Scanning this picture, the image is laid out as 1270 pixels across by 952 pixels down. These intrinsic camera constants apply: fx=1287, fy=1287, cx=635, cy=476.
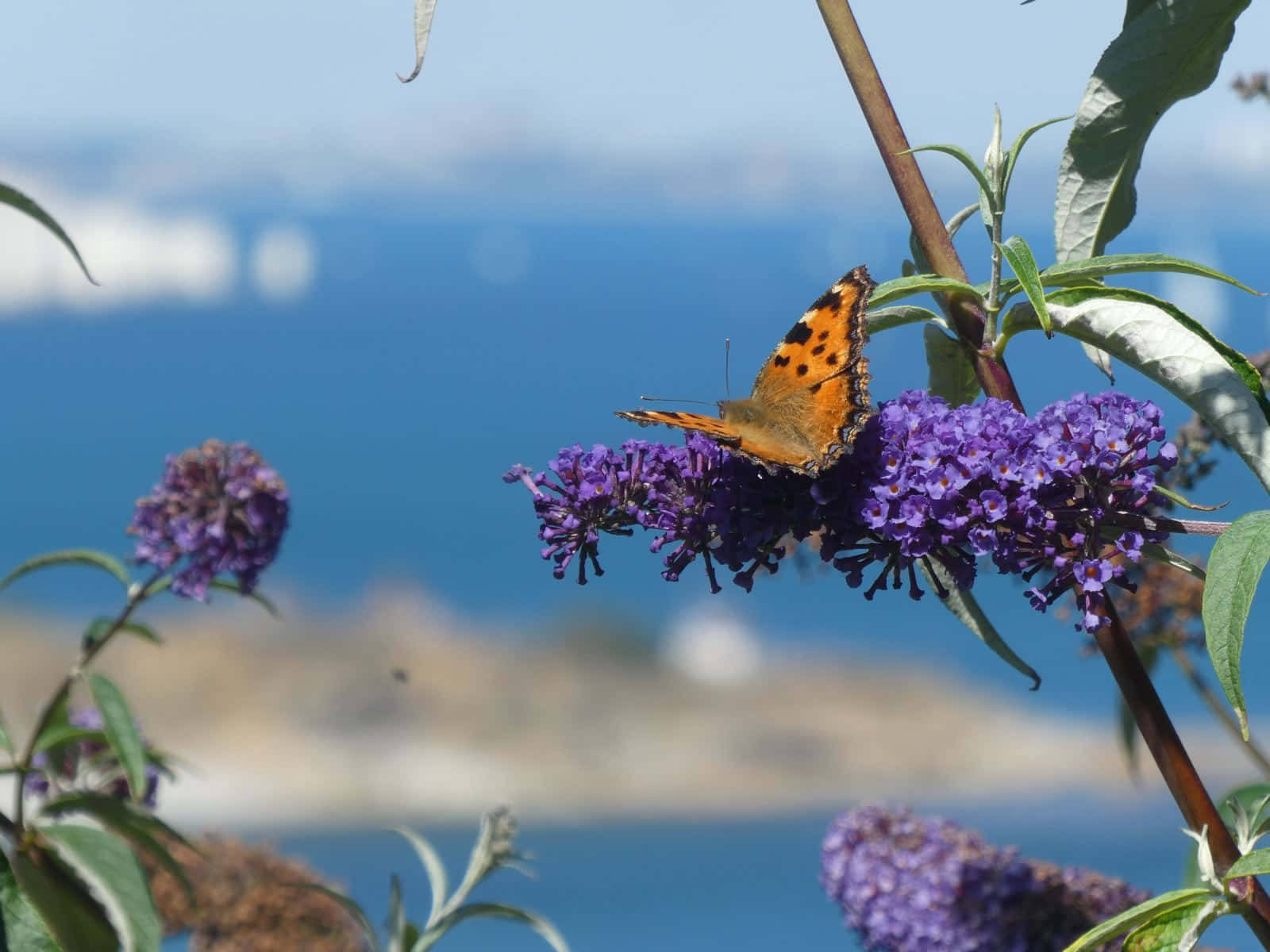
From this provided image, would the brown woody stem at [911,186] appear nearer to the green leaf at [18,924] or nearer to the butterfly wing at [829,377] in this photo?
the butterfly wing at [829,377]

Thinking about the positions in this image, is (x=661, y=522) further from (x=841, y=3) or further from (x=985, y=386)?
(x=841, y=3)

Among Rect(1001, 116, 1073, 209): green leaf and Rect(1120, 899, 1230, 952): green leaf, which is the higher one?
Rect(1001, 116, 1073, 209): green leaf

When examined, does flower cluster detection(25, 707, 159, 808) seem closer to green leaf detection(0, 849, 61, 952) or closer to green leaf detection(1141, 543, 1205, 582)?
green leaf detection(0, 849, 61, 952)

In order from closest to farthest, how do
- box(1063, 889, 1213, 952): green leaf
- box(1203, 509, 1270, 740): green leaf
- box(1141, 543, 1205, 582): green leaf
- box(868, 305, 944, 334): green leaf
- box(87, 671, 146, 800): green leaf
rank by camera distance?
box(1203, 509, 1270, 740): green leaf → box(1063, 889, 1213, 952): green leaf → box(1141, 543, 1205, 582): green leaf → box(868, 305, 944, 334): green leaf → box(87, 671, 146, 800): green leaf

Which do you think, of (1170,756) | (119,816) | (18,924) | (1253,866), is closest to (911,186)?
(1170,756)


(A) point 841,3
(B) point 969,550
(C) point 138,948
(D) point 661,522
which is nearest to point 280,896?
(C) point 138,948

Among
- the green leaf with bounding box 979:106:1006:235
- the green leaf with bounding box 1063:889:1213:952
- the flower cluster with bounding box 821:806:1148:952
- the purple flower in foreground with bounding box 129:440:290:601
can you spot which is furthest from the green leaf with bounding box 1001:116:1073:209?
the purple flower in foreground with bounding box 129:440:290:601
